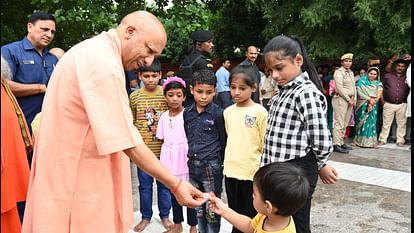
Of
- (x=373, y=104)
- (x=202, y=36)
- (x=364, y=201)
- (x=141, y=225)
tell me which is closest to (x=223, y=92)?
(x=202, y=36)

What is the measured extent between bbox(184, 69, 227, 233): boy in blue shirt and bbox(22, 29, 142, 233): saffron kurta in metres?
1.38

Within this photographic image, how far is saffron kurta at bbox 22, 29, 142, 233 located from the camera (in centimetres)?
156

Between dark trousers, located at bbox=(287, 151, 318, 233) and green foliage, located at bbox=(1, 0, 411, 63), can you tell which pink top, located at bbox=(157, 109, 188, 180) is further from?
green foliage, located at bbox=(1, 0, 411, 63)

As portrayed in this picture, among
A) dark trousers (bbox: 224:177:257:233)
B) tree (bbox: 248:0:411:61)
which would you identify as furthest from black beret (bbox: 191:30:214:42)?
tree (bbox: 248:0:411:61)

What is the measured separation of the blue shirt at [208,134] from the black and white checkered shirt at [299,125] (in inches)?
31.1

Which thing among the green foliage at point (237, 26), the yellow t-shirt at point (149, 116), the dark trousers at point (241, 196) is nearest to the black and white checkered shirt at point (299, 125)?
the dark trousers at point (241, 196)

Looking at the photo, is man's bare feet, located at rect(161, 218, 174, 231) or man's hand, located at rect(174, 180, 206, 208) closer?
man's hand, located at rect(174, 180, 206, 208)

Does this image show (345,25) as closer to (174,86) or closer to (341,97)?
(341,97)

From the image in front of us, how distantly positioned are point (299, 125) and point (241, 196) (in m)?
1.00

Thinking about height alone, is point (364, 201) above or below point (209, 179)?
below

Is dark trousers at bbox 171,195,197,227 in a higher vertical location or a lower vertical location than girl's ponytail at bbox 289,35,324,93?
lower

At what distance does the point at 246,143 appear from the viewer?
2.87 m

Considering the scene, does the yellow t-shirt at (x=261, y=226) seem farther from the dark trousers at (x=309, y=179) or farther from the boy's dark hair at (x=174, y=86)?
the boy's dark hair at (x=174, y=86)

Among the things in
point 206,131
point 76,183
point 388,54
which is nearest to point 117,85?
point 76,183
